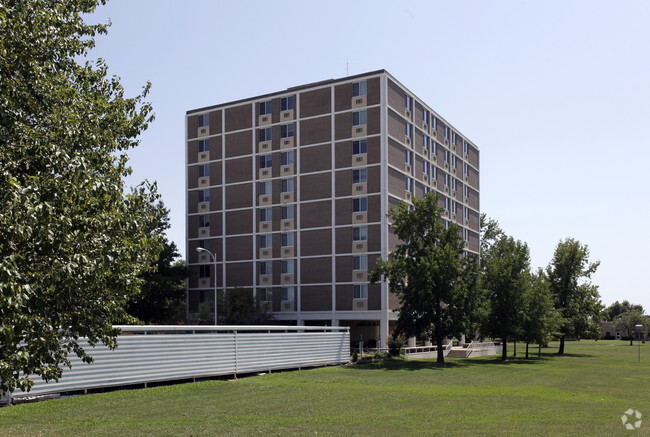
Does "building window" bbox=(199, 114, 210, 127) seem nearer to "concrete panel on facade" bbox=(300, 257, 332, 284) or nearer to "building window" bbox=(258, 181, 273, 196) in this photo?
"building window" bbox=(258, 181, 273, 196)

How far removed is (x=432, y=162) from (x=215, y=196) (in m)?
27.0

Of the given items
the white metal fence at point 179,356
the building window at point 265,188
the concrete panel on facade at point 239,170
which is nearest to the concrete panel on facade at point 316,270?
the building window at point 265,188

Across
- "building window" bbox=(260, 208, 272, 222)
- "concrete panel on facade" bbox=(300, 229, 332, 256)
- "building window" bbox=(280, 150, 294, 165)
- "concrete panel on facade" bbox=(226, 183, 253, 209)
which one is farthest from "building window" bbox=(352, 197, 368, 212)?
"concrete panel on facade" bbox=(226, 183, 253, 209)

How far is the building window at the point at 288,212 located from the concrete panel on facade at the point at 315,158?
172 inches

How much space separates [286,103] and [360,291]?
23244 mm

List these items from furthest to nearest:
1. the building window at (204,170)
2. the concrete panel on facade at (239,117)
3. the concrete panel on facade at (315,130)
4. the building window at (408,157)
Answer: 1. the building window at (204,170)
2. the concrete panel on facade at (239,117)
3. the building window at (408,157)
4. the concrete panel on facade at (315,130)

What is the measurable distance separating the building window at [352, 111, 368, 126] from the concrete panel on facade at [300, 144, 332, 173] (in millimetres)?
3864

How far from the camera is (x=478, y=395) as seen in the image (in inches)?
893

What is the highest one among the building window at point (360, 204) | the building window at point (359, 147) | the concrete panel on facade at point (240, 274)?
the building window at point (359, 147)

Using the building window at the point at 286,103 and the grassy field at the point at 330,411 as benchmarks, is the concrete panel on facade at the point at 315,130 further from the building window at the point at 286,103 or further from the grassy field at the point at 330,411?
the grassy field at the point at 330,411

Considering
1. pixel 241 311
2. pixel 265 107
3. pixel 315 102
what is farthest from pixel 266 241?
pixel 315 102

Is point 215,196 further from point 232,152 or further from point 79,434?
point 79,434

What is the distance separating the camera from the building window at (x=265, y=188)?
73.4 meters

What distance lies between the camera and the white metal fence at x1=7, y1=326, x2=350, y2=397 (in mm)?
21639
